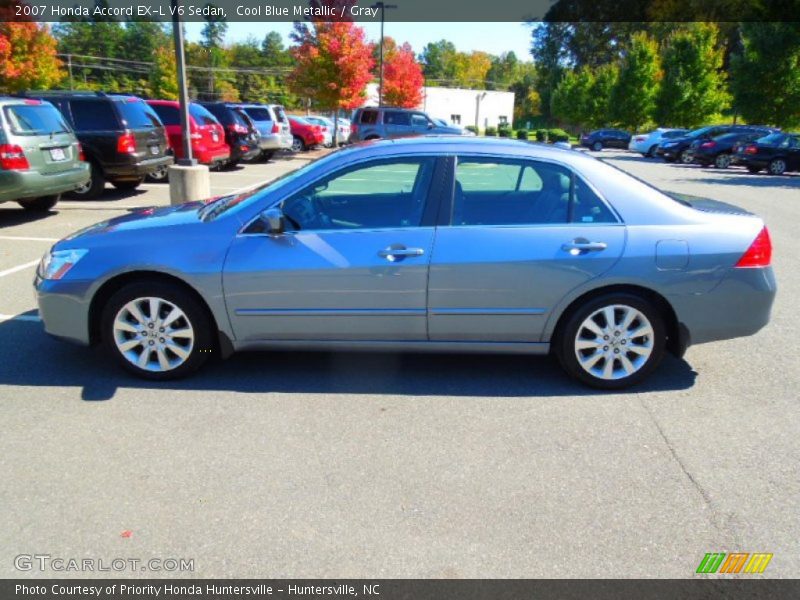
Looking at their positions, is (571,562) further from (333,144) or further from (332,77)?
(333,144)

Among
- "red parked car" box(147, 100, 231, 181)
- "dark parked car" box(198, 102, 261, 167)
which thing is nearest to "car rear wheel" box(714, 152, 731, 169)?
"dark parked car" box(198, 102, 261, 167)

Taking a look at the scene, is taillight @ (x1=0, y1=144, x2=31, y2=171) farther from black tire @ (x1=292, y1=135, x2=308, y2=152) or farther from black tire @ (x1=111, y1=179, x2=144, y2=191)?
black tire @ (x1=292, y1=135, x2=308, y2=152)

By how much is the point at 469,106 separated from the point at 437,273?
71.3 m

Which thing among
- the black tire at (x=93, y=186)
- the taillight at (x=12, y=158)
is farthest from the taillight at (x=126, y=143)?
the taillight at (x=12, y=158)

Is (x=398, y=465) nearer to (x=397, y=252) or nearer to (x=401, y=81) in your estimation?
(x=397, y=252)

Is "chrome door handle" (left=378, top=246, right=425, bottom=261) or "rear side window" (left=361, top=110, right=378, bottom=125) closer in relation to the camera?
"chrome door handle" (left=378, top=246, right=425, bottom=261)

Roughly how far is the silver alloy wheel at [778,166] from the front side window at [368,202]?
74.4 feet

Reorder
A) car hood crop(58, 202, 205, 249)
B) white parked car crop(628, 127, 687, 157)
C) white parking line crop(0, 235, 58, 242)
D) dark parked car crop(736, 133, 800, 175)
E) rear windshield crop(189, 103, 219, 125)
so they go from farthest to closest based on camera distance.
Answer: white parked car crop(628, 127, 687, 157) < dark parked car crop(736, 133, 800, 175) < rear windshield crop(189, 103, 219, 125) < white parking line crop(0, 235, 58, 242) < car hood crop(58, 202, 205, 249)

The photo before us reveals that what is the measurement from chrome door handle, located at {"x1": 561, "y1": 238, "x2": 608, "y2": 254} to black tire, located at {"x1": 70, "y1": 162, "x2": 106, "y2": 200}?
34.9ft

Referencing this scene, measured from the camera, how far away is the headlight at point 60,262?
424 centimetres

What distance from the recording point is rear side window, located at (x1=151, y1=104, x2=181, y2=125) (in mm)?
15477

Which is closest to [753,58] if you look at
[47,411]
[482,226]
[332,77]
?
[332,77]

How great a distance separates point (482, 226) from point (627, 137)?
4074 centimetres

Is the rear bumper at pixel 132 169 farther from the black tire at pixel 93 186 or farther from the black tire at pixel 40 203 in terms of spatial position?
the black tire at pixel 40 203
